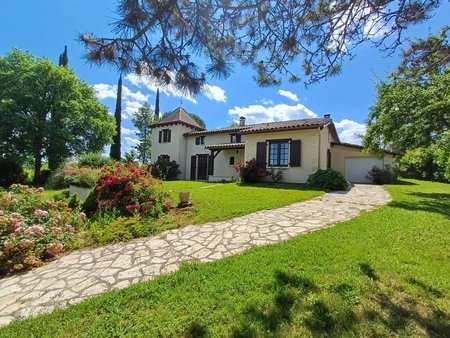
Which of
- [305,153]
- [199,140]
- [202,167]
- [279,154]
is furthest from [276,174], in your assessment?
[199,140]

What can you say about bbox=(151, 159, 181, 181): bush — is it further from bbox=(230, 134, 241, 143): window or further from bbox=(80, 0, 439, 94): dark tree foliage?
bbox=(80, 0, 439, 94): dark tree foliage

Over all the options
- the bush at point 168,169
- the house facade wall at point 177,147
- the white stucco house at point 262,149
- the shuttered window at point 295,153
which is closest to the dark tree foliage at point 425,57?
the white stucco house at point 262,149

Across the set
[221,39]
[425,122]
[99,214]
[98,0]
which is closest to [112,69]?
[98,0]

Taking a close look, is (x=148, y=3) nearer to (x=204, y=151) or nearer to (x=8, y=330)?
(x=8, y=330)

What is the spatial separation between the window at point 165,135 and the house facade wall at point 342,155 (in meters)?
14.2

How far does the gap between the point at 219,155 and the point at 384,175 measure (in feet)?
40.2

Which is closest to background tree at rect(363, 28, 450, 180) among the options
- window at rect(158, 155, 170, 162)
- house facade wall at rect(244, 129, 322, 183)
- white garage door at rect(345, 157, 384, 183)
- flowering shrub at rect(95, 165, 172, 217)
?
house facade wall at rect(244, 129, 322, 183)

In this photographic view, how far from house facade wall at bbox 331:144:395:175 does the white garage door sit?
0.36 meters

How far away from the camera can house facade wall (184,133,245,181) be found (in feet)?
68.2

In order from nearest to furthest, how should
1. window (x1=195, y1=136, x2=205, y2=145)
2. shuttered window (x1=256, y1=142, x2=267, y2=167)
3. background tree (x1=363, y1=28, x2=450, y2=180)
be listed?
background tree (x1=363, y1=28, x2=450, y2=180) < shuttered window (x1=256, y1=142, x2=267, y2=167) < window (x1=195, y1=136, x2=205, y2=145)

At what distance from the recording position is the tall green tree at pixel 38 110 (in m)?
21.1

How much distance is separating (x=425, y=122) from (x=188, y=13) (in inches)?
445

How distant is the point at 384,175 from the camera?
1903 cm

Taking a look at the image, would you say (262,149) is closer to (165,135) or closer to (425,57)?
(165,135)
